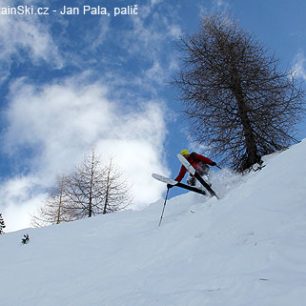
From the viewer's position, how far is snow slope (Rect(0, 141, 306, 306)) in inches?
186

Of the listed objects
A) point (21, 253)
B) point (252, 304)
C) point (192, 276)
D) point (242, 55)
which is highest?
point (242, 55)

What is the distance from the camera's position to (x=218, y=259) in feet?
19.8

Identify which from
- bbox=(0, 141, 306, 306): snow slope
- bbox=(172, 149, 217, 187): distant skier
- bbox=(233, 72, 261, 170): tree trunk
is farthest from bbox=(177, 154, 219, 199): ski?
bbox=(233, 72, 261, 170): tree trunk

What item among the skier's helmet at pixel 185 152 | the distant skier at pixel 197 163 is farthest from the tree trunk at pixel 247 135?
the skier's helmet at pixel 185 152

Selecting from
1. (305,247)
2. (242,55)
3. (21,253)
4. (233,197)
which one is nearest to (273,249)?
(305,247)

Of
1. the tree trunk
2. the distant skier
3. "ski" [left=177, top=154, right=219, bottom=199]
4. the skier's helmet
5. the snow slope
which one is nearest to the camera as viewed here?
the snow slope

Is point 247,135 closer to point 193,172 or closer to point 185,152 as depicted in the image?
point 185,152

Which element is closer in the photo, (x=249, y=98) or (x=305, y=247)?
(x=305, y=247)

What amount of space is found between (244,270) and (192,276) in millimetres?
909

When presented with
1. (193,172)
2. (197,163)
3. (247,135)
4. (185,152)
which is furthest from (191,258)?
(247,135)

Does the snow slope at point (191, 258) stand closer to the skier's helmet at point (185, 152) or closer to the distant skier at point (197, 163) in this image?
the distant skier at point (197, 163)

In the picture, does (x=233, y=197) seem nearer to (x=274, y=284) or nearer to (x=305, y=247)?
(x=305, y=247)

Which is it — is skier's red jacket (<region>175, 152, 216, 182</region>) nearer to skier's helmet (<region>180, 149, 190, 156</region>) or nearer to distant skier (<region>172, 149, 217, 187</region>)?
distant skier (<region>172, 149, 217, 187</region>)

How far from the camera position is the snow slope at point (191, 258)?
4727 millimetres
